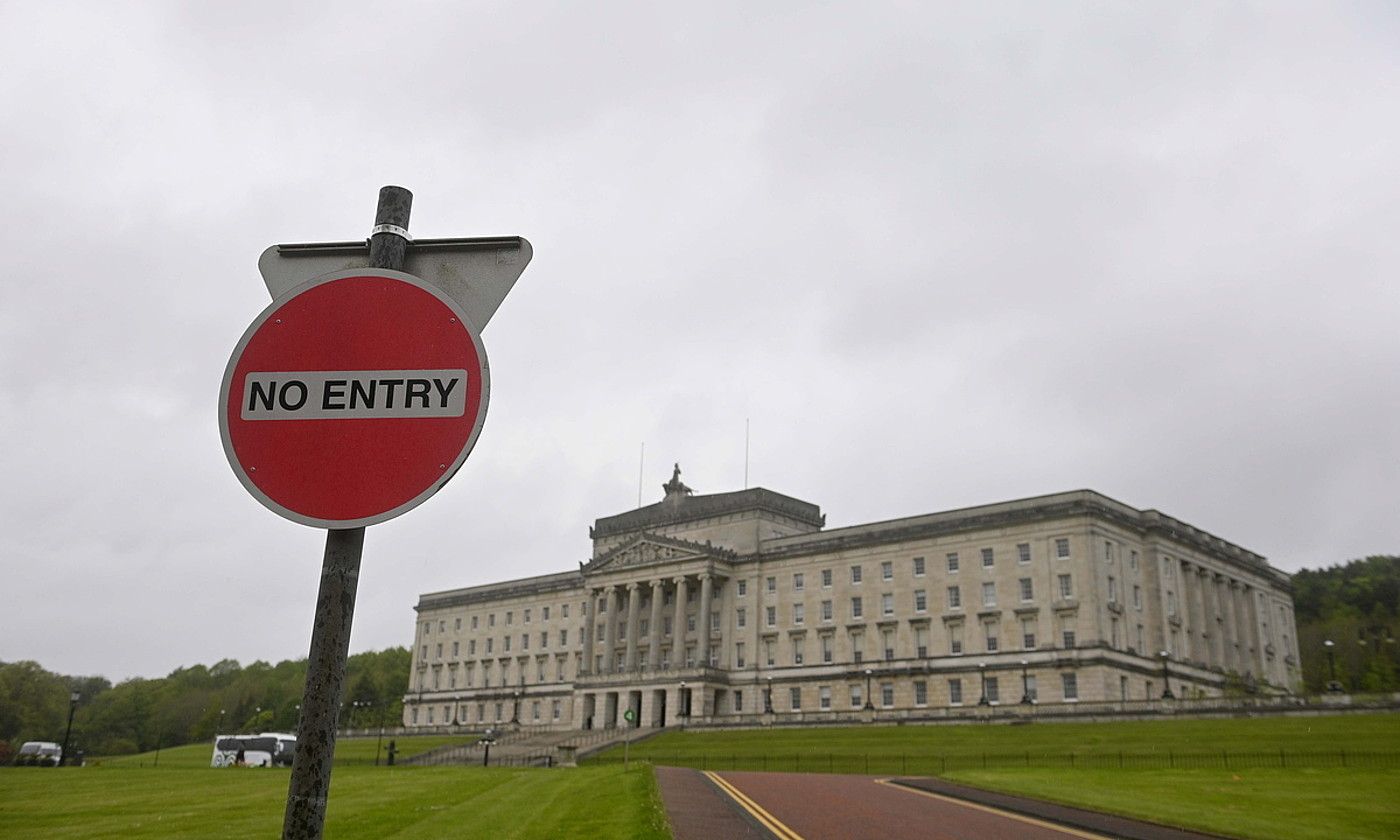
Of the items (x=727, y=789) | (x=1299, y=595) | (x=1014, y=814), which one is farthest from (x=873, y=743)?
(x=1299, y=595)

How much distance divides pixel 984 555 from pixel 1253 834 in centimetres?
6884

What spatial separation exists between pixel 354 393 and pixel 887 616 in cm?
9436

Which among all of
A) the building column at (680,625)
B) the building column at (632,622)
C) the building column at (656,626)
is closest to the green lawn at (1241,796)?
the building column at (680,625)

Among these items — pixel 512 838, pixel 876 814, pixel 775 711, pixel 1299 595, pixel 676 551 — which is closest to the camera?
pixel 512 838

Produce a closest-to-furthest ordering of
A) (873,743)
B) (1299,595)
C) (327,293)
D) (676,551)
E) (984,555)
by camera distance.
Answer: (327,293), (873,743), (984,555), (676,551), (1299,595)

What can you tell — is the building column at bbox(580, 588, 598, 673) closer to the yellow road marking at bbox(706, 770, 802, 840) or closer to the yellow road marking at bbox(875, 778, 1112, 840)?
the yellow road marking at bbox(706, 770, 802, 840)

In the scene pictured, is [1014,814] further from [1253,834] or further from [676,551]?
[676,551]

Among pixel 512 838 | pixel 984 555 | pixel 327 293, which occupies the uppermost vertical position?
pixel 984 555

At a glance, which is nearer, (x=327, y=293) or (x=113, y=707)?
(x=327, y=293)

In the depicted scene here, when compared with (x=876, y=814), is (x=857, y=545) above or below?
above

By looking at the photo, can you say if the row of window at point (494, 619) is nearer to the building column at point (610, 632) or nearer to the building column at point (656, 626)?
the building column at point (610, 632)

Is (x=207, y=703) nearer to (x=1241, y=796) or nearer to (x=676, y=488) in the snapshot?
(x=676, y=488)

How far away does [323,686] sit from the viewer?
374cm

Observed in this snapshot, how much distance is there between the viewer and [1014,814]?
27.8 meters
